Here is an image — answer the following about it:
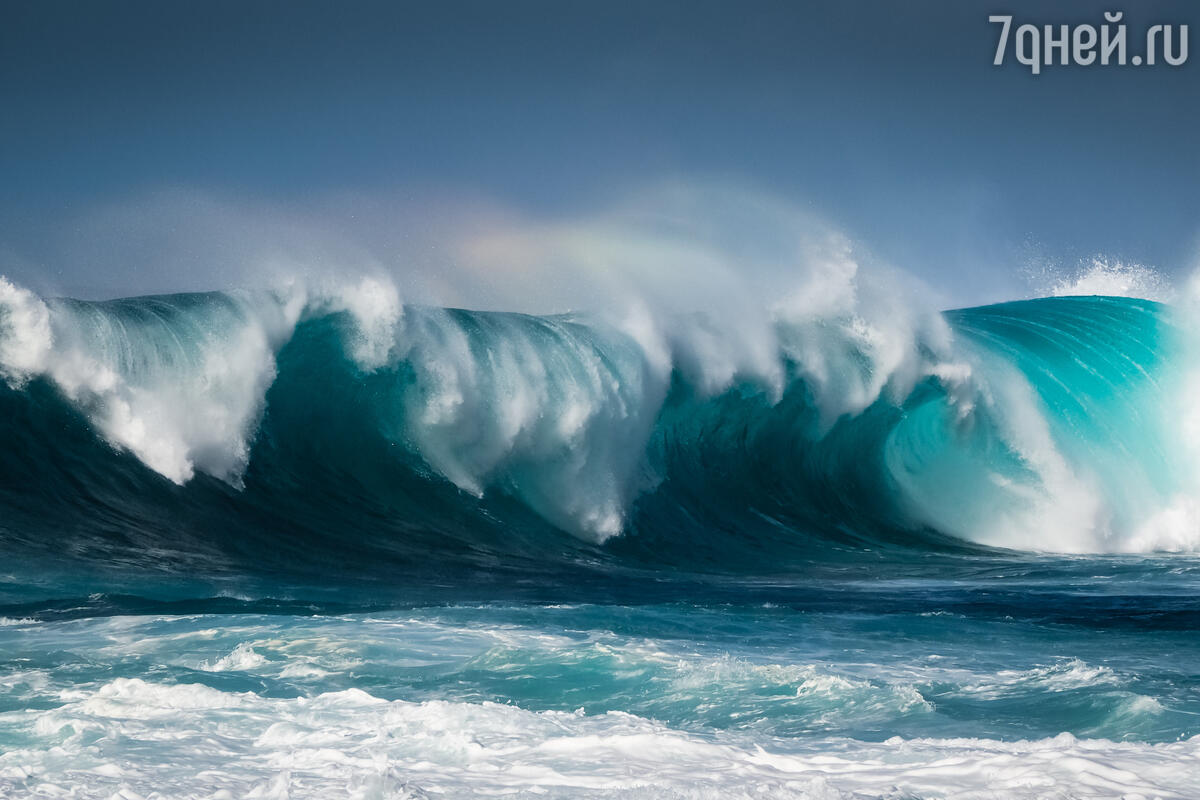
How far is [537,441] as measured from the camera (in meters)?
11.9

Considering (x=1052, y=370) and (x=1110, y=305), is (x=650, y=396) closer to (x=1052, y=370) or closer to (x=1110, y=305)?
(x=1052, y=370)

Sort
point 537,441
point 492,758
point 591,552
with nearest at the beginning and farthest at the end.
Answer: point 492,758, point 591,552, point 537,441

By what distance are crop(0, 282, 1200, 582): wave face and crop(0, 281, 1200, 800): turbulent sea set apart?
1.8 inches

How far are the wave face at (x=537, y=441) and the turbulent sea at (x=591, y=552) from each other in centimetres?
4

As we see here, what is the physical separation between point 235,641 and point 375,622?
3.01 feet

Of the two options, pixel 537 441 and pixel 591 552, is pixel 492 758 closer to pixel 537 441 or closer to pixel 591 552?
pixel 591 552

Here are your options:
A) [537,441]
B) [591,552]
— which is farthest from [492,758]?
[537,441]

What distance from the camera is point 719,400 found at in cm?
A: 1358

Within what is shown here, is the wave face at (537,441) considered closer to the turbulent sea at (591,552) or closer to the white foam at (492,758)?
the turbulent sea at (591,552)

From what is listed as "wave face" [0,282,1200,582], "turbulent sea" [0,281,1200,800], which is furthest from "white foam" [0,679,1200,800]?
"wave face" [0,282,1200,582]

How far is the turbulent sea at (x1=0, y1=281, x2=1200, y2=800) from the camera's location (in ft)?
13.0

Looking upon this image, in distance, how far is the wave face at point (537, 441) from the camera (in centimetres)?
991

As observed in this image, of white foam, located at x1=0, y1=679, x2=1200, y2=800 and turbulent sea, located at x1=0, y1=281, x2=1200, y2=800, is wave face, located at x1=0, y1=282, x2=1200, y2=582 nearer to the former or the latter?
turbulent sea, located at x1=0, y1=281, x2=1200, y2=800

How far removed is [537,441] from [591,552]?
2060mm
